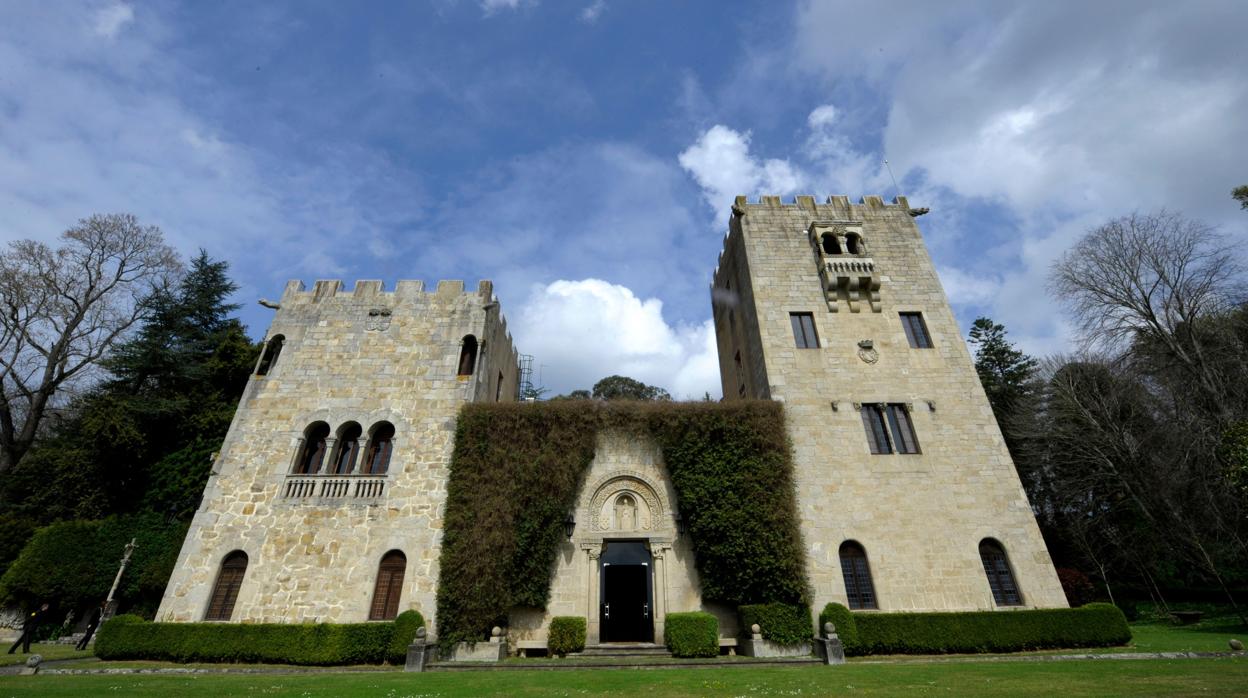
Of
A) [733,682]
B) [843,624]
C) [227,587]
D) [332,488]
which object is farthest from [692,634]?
[227,587]

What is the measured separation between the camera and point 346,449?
16.3 meters

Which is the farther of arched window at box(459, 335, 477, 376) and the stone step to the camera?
A: arched window at box(459, 335, 477, 376)

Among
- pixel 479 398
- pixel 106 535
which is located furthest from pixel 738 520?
pixel 106 535

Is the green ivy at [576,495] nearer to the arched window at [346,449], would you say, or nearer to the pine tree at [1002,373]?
the arched window at [346,449]

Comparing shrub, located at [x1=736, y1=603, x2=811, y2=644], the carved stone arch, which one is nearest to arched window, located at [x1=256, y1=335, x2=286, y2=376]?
the carved stone arch

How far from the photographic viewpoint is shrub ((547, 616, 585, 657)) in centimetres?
1311

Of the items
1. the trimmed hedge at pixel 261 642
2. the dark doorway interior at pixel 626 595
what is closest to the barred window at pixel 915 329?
the dark doorway interior at pixel 626 595

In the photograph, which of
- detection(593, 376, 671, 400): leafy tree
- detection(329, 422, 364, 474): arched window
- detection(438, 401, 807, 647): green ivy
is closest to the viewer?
detection(438, 401, 807, 647): green ivy

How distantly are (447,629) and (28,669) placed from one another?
8.65m

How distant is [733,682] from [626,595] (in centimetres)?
829

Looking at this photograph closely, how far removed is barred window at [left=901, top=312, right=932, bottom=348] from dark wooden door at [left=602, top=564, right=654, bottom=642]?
12.2 metres

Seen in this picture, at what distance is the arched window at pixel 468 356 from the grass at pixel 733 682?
9.26 meters

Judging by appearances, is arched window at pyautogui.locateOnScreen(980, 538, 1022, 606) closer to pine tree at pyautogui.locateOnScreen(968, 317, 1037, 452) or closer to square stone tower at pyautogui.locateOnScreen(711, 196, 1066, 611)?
square stone tower at pyautogui.locateOnScreen(711, 196, 1066, 611)

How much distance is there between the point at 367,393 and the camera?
16.7 m
